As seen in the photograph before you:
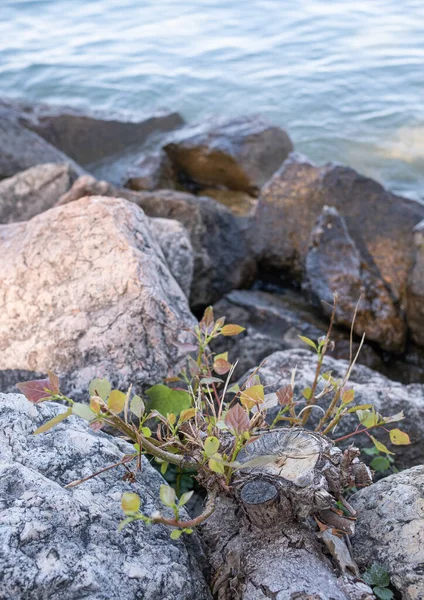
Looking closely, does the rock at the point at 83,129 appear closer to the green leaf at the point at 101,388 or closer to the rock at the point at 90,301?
the rock at the point at 90,301

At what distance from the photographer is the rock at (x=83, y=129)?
7.55 metres

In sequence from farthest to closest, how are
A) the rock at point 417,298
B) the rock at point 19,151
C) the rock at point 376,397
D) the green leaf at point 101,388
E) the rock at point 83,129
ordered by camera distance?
the rock at point 83,129, the rock at point 19,151, the rock at point 417,298, the rock at point 376,397, the green leaf at point 101,388

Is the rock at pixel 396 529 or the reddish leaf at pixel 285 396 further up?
the reddish leaf at pixel 285 396

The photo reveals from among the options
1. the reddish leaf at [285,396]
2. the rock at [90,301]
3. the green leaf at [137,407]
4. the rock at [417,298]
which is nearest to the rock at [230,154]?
the rock at [417,298]

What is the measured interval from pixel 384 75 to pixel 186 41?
4457 mm

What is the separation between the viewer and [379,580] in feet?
5.44

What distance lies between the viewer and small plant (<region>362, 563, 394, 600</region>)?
5.35 feet

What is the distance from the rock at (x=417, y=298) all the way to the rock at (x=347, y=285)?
0.28 feet

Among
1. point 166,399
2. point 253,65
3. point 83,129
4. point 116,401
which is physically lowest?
point 83,129

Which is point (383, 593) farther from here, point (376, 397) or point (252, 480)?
point (376, 397)

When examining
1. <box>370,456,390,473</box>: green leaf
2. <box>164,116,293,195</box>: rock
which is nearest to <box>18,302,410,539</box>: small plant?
<box>370,456,390,473</box>: green leaf

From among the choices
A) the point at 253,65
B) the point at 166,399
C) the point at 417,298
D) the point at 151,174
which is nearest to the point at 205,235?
the point at 417,298

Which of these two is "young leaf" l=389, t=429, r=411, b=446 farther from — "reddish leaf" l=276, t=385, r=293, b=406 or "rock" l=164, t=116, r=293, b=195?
"rock" l=164, t=116, r=293, b=195

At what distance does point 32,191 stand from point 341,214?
2.34 meters
